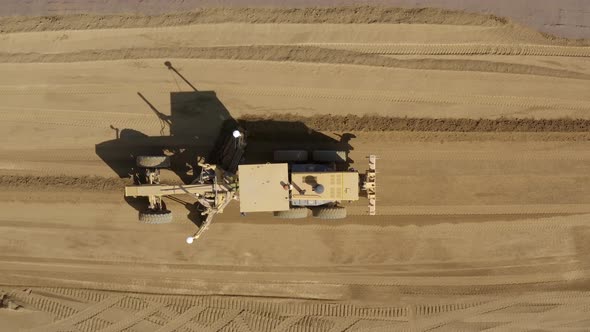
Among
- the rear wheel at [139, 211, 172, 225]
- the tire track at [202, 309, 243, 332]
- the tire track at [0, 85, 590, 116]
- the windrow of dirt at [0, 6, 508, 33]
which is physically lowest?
the tire track at [202, 309, 243, 332]

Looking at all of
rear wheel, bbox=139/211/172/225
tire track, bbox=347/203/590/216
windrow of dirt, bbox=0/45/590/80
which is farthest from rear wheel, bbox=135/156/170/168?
tire track, bbox=347/203/590/216

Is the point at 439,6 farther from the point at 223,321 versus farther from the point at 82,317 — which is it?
the point at 82,317

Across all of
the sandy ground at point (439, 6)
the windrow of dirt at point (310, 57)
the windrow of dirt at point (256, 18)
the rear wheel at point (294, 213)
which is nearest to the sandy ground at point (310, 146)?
the windrow of dirt at point (310, 57)

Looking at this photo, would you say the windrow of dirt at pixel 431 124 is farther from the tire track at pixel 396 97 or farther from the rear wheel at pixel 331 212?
the rear wheel at pixel 331 212

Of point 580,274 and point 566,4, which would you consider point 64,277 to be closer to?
point 580,274

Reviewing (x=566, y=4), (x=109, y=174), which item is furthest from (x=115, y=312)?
(x=566, y=4)

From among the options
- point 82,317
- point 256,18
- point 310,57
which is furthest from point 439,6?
point 82,317

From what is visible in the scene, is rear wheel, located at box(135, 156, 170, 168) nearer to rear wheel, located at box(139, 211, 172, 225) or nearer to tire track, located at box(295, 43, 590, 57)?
rear wheel, located at box(139, 211, 172, 225)
